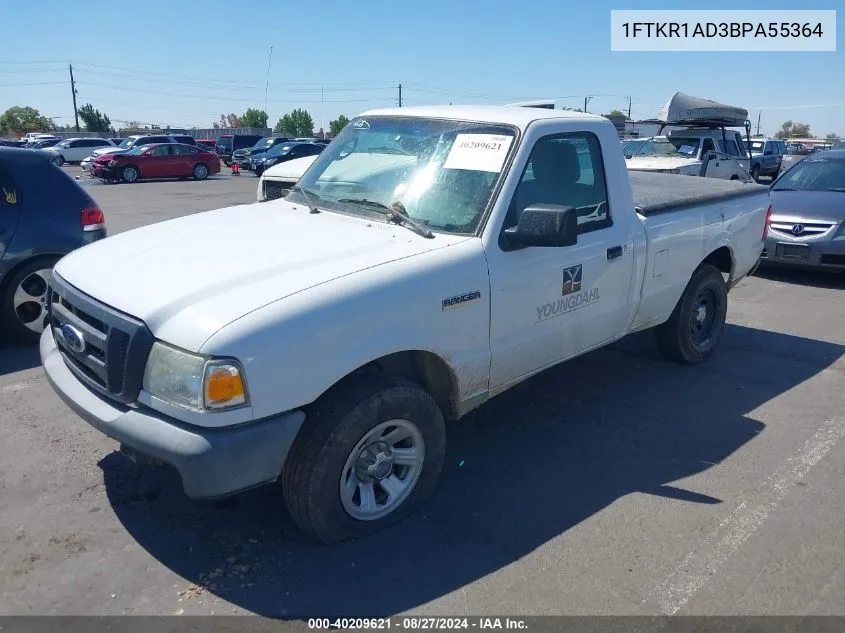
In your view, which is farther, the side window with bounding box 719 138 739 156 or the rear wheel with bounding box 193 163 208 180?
the rear wheel with bounding box 193 163 208 180

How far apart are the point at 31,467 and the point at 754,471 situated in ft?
13.6

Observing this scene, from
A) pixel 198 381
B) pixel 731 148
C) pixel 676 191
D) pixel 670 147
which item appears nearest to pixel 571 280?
pixel 676 191

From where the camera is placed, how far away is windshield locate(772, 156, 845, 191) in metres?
9.98

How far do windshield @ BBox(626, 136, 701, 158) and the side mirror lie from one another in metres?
12.8

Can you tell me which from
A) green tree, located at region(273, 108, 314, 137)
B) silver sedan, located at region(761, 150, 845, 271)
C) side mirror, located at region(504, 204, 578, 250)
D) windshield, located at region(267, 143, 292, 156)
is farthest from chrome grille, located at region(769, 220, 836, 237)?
green tree, located at region(273, 108, 314, 137)

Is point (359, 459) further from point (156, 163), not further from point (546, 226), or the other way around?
point (156, 163)

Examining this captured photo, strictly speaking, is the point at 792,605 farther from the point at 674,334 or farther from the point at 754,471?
the point at 674,334

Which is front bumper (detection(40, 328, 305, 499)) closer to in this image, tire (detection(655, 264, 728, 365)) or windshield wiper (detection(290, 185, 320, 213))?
windshield wiper (detection(290, 185, 320, 213))

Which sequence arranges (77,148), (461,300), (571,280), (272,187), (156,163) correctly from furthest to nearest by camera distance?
(77,148)
(156,163)
(272,187)
(571,280)
(461,300)

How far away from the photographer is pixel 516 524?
363cm

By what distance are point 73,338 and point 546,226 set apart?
233 cm

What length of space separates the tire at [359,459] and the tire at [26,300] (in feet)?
12.4

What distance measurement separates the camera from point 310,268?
3314 millimetres

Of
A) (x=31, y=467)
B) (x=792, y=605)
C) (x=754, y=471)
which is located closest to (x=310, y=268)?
(x=31, y=467)
